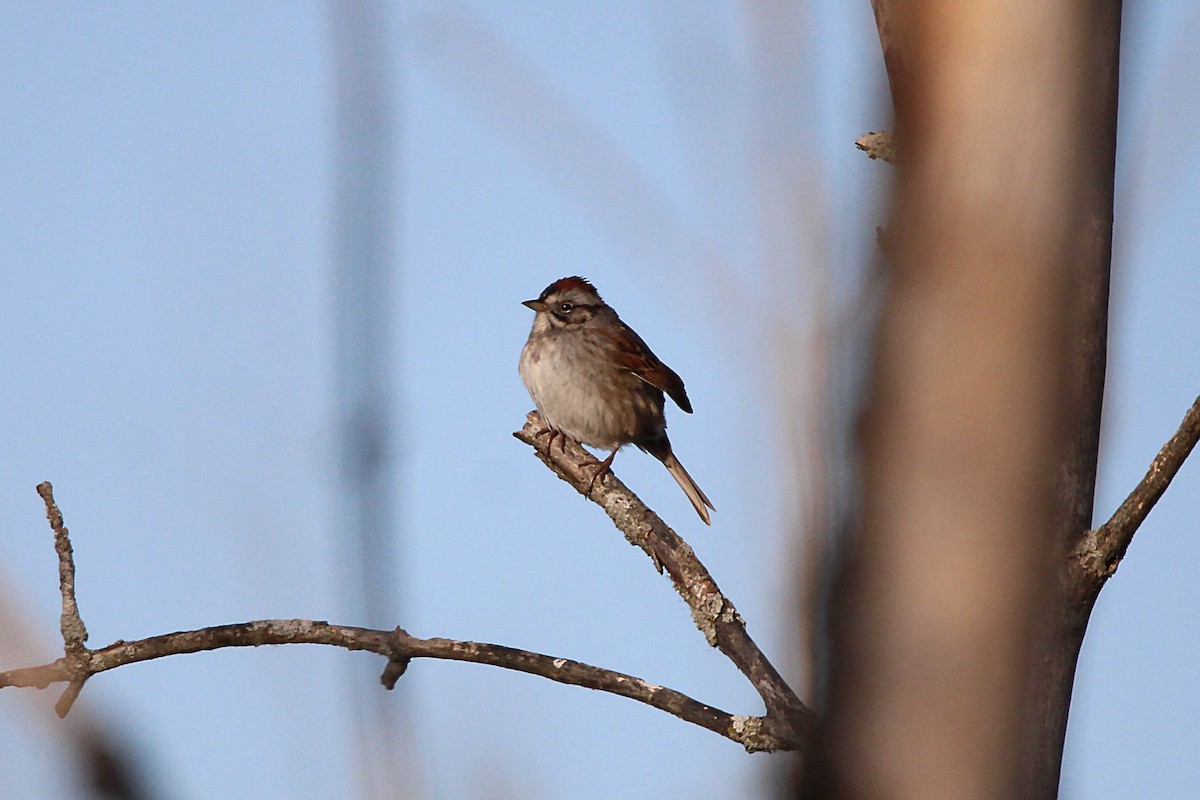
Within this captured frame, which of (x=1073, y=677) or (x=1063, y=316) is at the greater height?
(x=1063, y=316)

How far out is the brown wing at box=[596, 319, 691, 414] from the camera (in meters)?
7.62

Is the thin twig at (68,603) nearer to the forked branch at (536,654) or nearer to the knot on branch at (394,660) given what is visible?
the forked branch at (536,654)

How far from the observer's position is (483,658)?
2973mm

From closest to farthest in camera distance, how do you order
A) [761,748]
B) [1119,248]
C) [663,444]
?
[1119,248] < [761,748] < [663,444]

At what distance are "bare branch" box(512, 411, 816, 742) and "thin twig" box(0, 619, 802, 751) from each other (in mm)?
88

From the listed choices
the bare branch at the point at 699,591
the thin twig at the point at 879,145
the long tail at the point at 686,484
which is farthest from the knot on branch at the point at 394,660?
the long tail at the point at 686,484

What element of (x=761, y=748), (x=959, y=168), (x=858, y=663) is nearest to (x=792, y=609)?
(x=858, y=663)

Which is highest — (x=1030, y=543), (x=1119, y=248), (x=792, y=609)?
(x=1119, y=248)

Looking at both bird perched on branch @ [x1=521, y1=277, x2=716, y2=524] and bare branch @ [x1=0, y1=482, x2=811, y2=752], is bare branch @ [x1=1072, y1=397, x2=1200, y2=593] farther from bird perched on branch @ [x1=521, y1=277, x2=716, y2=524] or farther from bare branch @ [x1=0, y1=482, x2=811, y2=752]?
bird perched on branch @ [x1=521, y1=277, x2=716, y2=524]

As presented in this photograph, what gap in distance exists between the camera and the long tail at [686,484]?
Answer: 287 inches

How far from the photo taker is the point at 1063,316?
3.76 feet

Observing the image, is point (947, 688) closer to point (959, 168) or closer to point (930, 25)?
point (959, 168)

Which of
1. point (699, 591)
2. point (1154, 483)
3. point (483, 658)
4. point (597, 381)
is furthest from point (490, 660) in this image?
point (597, 381)

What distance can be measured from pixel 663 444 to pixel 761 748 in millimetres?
5153
